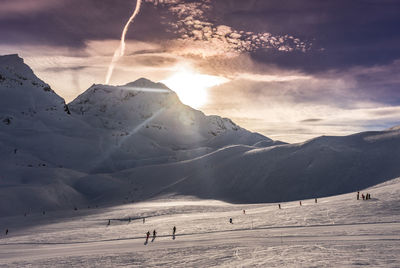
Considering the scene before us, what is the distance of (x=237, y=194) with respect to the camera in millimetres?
85000

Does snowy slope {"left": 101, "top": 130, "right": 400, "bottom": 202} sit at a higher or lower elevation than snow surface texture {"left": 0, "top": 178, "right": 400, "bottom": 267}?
higher

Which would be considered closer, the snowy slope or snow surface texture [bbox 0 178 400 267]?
snow surface texture [bbox 0 178 400 267]

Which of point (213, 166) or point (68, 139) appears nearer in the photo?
point (213, 166)

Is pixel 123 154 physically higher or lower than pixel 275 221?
higher

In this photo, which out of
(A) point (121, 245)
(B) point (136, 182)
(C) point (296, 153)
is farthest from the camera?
(B) point (136, 182)

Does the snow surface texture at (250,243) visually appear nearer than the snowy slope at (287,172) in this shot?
Yes

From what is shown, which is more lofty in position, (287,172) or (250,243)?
(287,172)

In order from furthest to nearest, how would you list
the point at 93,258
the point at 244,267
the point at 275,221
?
the point at 275,221 < the point at 93,258 < the point at 244,267

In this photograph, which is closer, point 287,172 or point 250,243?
point 250,243

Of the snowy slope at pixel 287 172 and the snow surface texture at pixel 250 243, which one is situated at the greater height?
the snowy slope at pixel 287 172

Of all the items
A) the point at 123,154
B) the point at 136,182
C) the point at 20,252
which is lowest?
the point at 20,252

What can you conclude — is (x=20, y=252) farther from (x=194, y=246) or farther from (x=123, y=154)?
(x=123, y=154)

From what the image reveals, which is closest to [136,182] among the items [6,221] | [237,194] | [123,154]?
[237,194]

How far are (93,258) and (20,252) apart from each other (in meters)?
10.8
